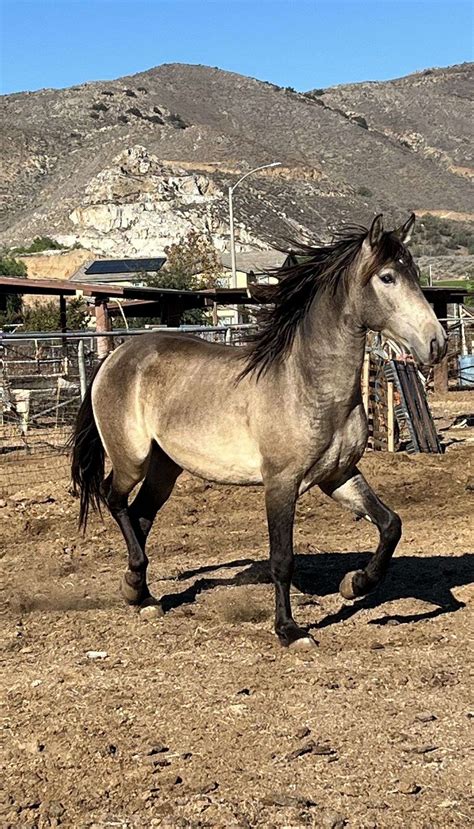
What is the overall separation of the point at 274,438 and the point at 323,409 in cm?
35

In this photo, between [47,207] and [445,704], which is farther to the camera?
[47,207]

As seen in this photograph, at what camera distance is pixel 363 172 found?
114 metres

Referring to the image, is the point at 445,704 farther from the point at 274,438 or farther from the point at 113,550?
the point at 113,550

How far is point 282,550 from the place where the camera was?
5.89 m

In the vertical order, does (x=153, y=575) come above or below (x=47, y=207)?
below

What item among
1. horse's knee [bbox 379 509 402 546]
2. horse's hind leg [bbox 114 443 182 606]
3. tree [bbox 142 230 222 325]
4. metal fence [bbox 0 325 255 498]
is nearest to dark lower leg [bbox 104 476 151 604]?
horse's hind leg [bbox 114 443 182 606]

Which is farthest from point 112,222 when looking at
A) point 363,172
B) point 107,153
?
point 363,172

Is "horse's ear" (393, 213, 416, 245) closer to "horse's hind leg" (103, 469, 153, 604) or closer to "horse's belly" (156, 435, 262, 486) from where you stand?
"horse's belly" (156, 435, 262, 486)

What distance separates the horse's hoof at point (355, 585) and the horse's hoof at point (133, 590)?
1.49m

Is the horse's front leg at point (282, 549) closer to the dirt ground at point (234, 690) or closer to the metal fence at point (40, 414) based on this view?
the dirt ground at point (234, 690)

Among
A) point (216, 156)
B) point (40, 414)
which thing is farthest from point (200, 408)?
point (216, 156)

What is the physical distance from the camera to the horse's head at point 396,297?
5320 millimetres

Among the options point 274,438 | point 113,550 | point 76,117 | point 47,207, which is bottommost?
point 113,550

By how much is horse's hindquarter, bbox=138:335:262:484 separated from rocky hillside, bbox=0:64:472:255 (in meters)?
64.3
